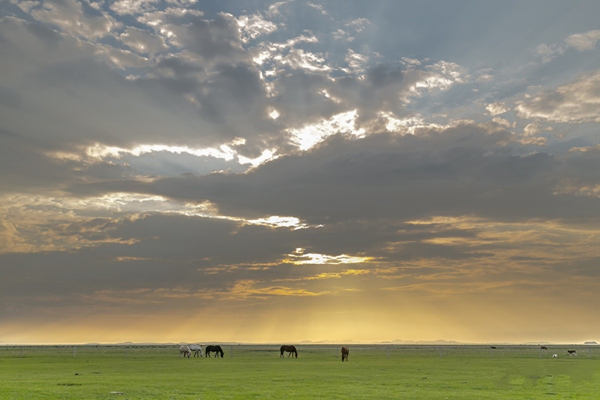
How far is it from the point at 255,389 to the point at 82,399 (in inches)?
405

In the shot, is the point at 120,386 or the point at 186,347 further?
the point at 186,347

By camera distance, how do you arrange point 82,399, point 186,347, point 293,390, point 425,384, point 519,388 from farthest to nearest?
point 186,347, point 425,384, point 519,388, point 293,390, point 82,399

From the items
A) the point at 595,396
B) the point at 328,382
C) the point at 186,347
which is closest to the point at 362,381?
the point at 328,382

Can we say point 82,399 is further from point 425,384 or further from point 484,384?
point 484,384

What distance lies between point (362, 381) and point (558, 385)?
1445 cm

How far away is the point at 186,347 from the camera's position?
96750mm

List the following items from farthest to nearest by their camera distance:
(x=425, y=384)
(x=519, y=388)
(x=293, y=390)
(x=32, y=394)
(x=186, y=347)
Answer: (x=186, y=347), (x=425, y=384), (x=519, y=388), (x=293, y=390), (x=32, y=394)

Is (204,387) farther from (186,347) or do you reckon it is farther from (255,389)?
(186,347)

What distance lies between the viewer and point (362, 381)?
39656mm

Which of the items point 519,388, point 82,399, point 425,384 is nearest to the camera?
point 82,399

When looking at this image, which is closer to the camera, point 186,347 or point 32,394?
point 32,394

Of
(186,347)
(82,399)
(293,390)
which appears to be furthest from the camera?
(186,347)

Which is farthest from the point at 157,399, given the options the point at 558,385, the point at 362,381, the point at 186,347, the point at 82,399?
the point at 186,347

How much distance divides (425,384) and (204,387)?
636 inches
